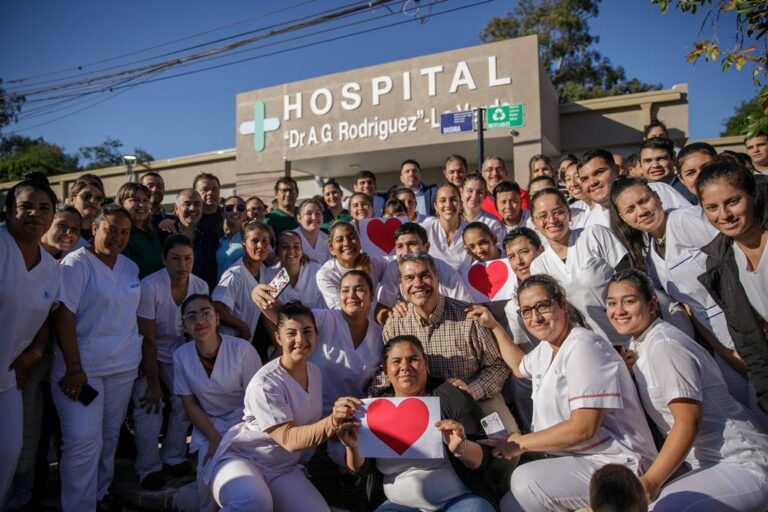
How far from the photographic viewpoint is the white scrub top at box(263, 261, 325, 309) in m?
4.62

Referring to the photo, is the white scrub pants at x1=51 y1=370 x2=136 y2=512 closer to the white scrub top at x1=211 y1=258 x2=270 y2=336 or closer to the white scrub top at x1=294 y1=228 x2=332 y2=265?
the white scrub top at x1=211 y1=258 x2=270 y2=336

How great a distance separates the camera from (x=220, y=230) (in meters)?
5.54

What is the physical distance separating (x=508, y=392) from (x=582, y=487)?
1.19m

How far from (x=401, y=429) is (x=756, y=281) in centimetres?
197

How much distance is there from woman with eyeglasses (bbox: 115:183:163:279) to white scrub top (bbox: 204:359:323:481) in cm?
186

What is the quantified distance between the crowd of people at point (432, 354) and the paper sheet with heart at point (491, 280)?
12 centimetres

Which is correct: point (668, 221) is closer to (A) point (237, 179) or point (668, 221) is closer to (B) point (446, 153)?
(B) point (446, 153)

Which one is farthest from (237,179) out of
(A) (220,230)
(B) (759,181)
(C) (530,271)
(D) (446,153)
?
(B) (759,181)

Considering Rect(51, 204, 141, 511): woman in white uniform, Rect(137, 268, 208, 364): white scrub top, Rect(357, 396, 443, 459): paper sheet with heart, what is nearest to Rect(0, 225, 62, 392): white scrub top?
Rect(51, 204, 141, 511): woman in white uniform

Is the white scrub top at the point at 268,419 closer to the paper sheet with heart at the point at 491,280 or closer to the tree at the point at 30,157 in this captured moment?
the paper sheet with heart at the point at 491,280

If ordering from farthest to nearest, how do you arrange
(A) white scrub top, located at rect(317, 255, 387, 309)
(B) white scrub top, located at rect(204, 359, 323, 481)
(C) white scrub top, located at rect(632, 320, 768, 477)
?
1. (A) white scrub top, located at rect(317, 255, 387, 309)
2. (B) white scrub top, located at rect(204, 359, 323, 481)
3. (C) white scrub top, located at rect(632, 320, 768, 477)

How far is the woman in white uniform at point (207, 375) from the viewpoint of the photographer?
12.1ft

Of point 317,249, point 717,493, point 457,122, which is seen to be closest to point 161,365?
point 317,249

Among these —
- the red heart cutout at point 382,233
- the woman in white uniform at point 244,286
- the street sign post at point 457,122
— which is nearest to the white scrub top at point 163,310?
the woman in white uniform at point 244,286
